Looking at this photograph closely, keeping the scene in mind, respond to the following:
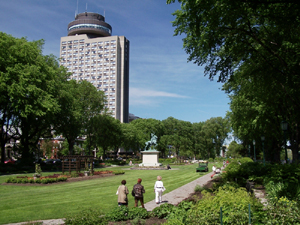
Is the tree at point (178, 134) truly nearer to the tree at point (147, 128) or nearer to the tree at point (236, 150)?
the tree at point (147, 128)

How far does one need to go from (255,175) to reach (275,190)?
6.27 m

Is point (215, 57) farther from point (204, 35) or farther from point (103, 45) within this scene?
point (103, 45)

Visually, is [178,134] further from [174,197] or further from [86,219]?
[86,219]

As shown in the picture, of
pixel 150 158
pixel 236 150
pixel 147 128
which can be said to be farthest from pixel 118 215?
pixel 236 150

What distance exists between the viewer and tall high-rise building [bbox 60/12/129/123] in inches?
4882

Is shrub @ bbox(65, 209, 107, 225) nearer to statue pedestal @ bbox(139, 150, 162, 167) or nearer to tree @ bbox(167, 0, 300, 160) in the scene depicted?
tree @ bbox(167, 0, 300, 160)

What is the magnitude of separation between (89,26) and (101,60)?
20.8 m

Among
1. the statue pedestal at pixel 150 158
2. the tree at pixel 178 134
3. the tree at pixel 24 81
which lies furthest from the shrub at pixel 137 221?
the tree at pixel 178 134

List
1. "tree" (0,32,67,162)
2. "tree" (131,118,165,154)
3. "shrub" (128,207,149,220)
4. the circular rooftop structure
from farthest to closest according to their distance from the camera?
the circular rooftop structure → "tree" (131,118,165,154) → "tree" (0,32,67,162) → "shrub" (128,207,149,220)

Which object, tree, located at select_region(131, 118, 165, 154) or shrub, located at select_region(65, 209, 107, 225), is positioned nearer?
shrub, located at select_region(65, 209, 107, 225)

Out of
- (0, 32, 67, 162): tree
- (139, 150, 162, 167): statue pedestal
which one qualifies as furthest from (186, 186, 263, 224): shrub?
(139, 150, 162, 167): statue pedestal

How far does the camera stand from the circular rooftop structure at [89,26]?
13300cm

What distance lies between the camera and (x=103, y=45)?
127 metres

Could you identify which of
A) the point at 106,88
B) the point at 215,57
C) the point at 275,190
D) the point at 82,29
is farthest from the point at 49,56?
the point at 82,29
